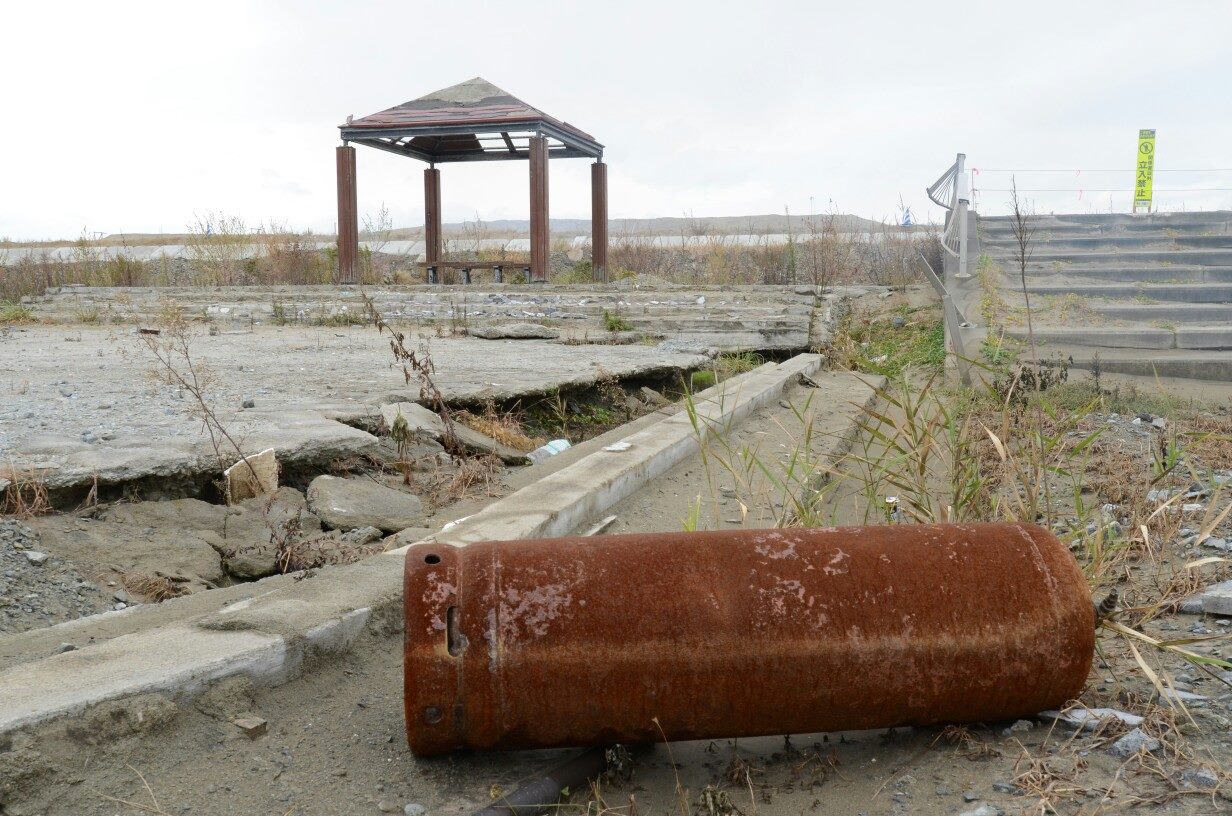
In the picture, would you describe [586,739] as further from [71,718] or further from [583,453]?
[583,453]

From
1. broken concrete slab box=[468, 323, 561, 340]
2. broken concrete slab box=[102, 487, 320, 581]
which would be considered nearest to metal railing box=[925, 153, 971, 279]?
broken concrete slab box=[468, 323, 561, 340]

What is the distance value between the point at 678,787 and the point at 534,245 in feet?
41.3

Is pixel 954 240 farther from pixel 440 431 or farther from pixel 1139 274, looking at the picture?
pixel 440 431

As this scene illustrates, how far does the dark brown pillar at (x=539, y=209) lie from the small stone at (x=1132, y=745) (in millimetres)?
12284

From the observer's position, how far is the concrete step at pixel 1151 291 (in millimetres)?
9875

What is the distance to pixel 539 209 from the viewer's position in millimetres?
13625

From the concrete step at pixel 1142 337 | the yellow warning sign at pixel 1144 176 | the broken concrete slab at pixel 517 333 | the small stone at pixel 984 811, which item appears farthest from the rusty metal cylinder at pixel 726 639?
the yellow warning sign at pixel 1144 176

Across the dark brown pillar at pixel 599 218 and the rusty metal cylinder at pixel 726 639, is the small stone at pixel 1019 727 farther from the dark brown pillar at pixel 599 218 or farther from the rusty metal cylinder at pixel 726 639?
the dark brown pillar at pixel 599 218

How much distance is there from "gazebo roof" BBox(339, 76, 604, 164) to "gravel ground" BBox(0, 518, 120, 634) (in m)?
11.0

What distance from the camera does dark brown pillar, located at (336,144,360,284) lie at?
45.7 feet

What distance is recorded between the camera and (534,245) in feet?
45.8

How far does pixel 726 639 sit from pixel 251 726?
0.98 meters

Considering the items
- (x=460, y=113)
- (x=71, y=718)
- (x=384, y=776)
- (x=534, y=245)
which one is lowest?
(x=384, y=776)

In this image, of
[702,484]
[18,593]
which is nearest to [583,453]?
[702,484]
